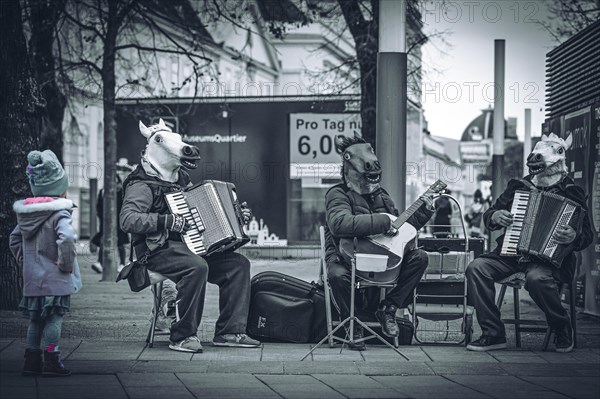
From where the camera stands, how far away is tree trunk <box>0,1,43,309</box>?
40.2 ft

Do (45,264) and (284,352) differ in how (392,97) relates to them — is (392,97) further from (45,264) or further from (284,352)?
(45,264)

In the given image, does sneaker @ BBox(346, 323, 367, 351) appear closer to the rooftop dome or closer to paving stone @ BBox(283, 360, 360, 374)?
paving stone @ BBox(283, 360, 360, 374)

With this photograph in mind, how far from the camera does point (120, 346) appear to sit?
9.63 meters

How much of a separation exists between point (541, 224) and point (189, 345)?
3151 mm

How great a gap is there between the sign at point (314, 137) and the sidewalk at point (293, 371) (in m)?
15.2

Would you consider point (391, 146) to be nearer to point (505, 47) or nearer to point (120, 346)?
point (120, 346)

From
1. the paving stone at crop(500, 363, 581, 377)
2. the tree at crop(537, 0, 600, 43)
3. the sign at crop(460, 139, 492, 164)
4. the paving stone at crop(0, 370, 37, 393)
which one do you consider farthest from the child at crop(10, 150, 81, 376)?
the sign at crop(460, 139, 492, 164)

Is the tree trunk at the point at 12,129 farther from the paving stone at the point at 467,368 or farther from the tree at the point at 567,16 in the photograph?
the tree at the point at 567,16

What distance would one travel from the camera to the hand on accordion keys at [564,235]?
372 inches

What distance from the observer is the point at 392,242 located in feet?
31.0

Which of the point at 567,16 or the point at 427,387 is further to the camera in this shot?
the point at 567,16

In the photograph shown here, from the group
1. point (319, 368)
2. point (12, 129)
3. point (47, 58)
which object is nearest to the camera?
point (319, 368)

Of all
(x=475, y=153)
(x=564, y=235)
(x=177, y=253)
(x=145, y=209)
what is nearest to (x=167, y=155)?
(x=145, y=209)

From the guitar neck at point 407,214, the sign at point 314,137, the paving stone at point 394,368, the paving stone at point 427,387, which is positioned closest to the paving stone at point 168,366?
the paving stone at point 394,368
